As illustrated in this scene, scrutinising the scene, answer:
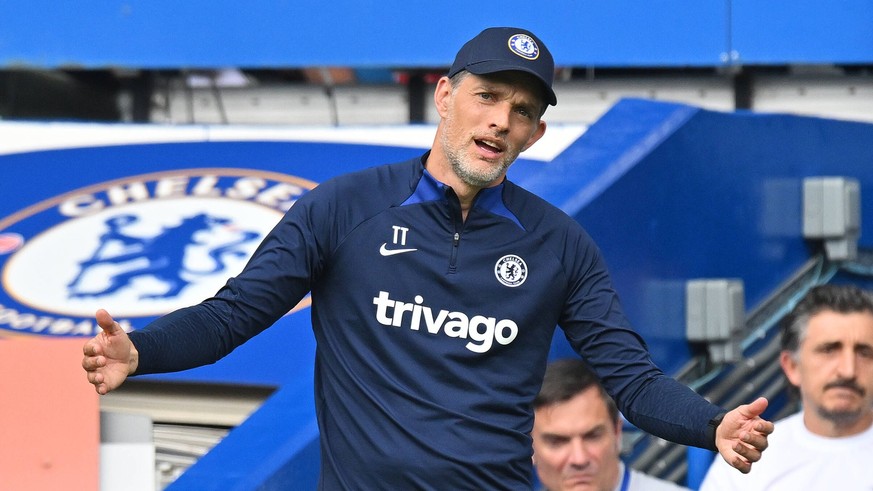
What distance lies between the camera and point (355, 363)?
2545 mm

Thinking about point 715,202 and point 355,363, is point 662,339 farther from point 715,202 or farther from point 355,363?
point 355,363

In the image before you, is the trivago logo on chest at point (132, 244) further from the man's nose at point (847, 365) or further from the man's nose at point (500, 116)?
the man's nose at point (500, 116)

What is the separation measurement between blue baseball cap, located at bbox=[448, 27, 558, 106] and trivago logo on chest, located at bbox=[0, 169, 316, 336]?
2313mm

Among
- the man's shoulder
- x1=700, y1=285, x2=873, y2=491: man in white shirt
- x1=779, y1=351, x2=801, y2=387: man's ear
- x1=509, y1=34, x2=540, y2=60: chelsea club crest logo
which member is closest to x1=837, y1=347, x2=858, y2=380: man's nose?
x1=700, y1=285, x2=873, y2=491: man in white shirt

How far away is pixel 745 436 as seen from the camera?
2312 mm

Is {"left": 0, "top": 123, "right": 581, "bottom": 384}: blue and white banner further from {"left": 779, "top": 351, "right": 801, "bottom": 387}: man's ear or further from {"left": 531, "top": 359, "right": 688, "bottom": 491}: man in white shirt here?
{"left": 779, "top": 351, "right": 801, "bottom": 387}: man's ear

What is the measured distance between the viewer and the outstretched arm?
7.57 ft

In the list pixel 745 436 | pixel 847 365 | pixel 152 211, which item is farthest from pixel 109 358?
pixel 152 211

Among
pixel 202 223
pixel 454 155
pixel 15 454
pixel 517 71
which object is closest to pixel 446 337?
pixel 454 155

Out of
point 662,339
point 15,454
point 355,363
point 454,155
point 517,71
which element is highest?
point 517,71

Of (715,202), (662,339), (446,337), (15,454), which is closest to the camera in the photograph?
(446,337)

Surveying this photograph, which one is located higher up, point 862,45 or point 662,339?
point 862,45

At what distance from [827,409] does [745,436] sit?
1.69 metres

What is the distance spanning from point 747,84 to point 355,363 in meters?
4.26
